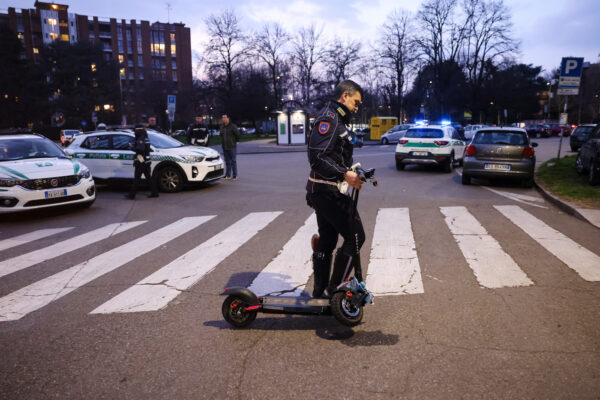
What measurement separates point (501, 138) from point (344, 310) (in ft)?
32.5

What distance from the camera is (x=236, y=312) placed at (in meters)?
3.63

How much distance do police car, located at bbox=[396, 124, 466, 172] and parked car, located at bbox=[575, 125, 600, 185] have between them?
382cm

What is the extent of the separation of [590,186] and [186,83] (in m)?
94.4

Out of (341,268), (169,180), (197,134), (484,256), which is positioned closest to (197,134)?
(197,134)

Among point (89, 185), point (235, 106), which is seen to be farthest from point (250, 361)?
point (235, 106)

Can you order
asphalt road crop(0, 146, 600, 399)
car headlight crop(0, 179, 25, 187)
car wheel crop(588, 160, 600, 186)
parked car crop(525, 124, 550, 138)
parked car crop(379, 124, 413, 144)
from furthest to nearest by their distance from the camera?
parked car crop(525, 124, 550, 138) → parked car crop(379, 124, 413, 144) → car wheel crop(588, 160, 600, 186) → car headlight crop(0, 179, 25, 187) → asphalt road crop(0, 146, 600, 399)

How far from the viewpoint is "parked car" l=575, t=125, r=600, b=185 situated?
11.0 meters

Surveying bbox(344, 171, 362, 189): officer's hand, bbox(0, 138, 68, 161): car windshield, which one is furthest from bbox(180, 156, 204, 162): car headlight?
bbox(344, 171, 362, 189): officer's hand

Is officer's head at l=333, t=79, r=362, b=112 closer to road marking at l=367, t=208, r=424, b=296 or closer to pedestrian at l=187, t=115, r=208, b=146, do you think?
road marking at l=367, t=208, r=424, b=296

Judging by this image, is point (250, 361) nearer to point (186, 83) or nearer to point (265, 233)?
point (265, 233)

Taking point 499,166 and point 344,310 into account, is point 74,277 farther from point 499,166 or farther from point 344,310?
point 499,166

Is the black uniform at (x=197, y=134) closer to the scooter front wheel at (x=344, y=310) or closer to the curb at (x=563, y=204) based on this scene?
the curb at (x=563, y=204)

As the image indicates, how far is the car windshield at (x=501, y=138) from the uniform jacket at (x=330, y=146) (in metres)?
9.56

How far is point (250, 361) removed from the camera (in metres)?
3.09
